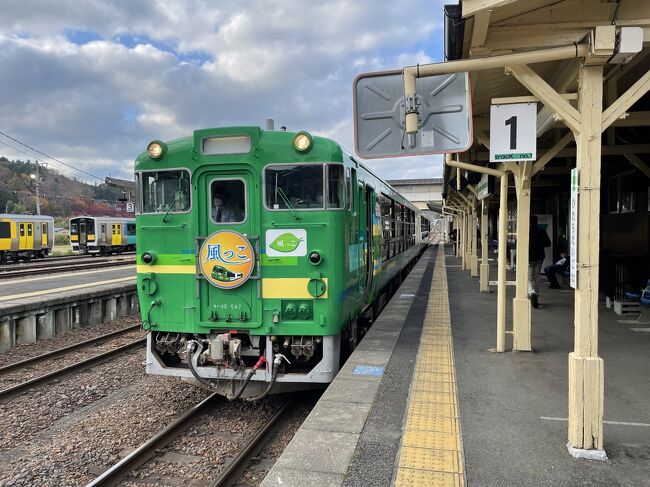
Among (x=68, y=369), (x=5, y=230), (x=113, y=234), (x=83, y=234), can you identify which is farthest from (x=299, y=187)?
(x=113, y=234)

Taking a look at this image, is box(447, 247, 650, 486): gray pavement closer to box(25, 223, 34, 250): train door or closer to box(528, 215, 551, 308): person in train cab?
box(528, 215, 551, 308): person in train cab

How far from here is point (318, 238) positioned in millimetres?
5438

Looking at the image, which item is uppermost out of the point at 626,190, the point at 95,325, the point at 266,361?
the point at 626,190

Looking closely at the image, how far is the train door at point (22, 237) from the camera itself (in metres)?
27.0

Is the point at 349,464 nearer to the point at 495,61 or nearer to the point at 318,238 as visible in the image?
the point at 318,238

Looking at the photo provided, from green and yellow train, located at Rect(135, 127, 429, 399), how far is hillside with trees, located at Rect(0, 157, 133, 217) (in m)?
60.4

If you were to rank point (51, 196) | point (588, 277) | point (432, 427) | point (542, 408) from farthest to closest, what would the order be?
1. point (51, 196)
2. point (542, 408)
3. point (432, 427)
4. point (588, 277)

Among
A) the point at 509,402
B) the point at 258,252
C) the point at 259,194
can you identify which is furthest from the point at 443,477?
the point at 259,194

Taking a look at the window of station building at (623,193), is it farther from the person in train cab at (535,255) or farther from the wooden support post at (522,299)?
the wooden support post at (522,299)

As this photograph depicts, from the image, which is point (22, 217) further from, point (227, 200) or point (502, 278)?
point (502, 278)

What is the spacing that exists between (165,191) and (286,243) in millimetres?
1555

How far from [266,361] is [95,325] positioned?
8428 millimetres

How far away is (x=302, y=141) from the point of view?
214 inches

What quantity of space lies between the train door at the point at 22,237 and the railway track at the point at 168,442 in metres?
25.7
